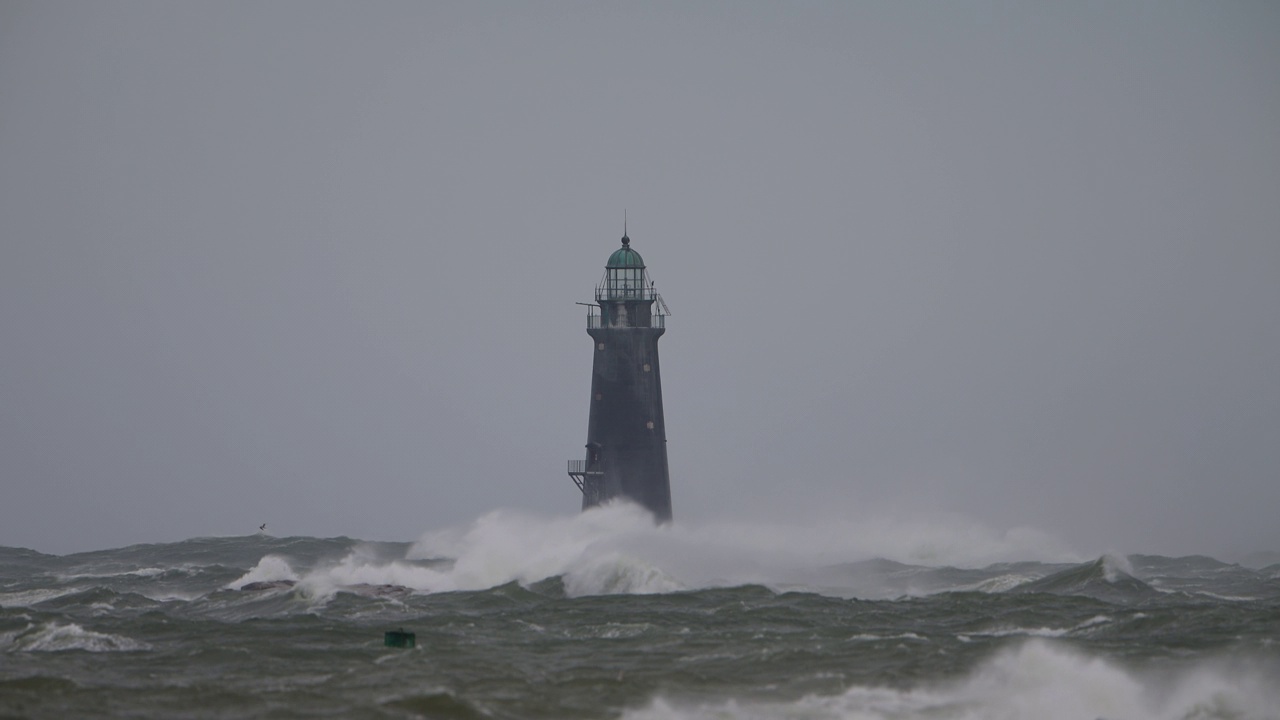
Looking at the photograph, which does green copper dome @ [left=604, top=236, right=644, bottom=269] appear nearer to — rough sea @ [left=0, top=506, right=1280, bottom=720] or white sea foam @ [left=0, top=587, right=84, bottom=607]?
rough sea @ [left=0, top=506, right=1280, bottom=720]

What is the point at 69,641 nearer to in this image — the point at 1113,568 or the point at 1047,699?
the point at 1047,699

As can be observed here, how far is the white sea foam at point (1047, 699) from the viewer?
2833 cm

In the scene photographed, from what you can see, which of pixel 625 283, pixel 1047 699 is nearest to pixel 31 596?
pixel 625 283

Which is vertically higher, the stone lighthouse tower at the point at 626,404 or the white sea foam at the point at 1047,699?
the stone lighthouse tower at the point at 626,404

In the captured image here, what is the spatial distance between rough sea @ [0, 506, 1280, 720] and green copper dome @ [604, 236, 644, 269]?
27.6ft

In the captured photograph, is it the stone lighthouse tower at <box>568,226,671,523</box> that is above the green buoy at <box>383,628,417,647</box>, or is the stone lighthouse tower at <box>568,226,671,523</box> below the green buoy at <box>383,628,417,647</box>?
above

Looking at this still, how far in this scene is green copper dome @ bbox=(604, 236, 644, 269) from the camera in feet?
182

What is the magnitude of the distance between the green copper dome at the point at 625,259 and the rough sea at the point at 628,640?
8.41m

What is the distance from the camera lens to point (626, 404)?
54375 mm

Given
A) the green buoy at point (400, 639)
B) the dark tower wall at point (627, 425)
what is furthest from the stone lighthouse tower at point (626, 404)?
the green buoy at point (400, 639)

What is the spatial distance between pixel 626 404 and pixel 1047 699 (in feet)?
87.1

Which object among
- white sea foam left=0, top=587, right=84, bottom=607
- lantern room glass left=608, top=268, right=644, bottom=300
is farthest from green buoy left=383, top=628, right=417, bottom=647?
lantern room glass left=608, top=268, right=644, bottom=300

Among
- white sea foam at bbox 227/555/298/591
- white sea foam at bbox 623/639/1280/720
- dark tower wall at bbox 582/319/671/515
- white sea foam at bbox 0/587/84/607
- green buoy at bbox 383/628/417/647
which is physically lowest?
white sea foam at bbox 623/639/1280/720

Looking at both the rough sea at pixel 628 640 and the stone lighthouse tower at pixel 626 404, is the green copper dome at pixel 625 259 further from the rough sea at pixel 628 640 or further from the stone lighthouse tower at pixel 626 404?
the rough sea at pixel 628 640
